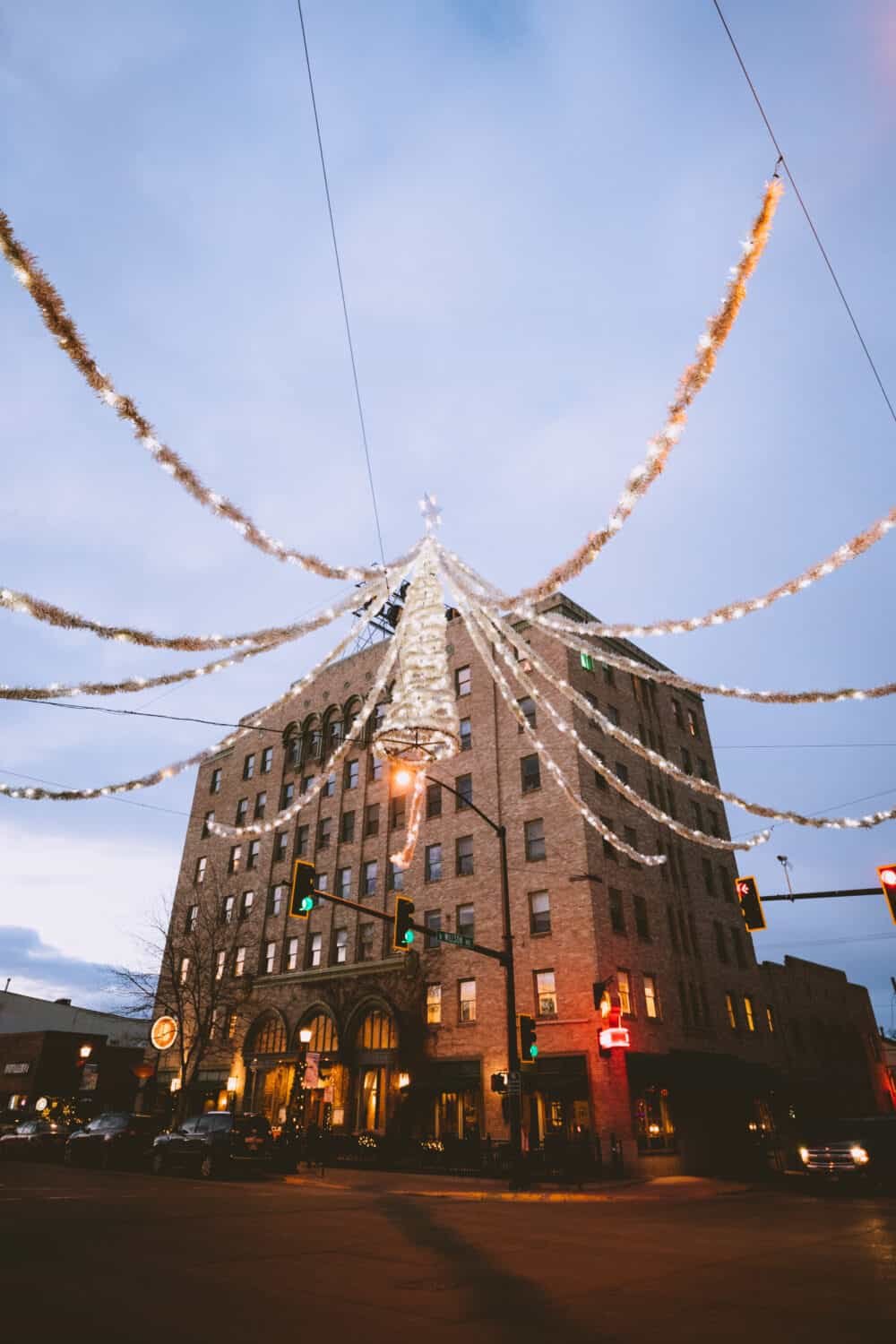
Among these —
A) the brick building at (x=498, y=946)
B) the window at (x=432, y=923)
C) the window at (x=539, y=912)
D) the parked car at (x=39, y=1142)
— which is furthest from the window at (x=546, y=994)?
the parked car at (x=39, y=1142)

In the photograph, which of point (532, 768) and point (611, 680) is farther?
point (611, 680)

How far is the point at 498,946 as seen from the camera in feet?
95.7

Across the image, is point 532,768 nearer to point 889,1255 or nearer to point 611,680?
point 611,680

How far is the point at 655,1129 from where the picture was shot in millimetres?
26609

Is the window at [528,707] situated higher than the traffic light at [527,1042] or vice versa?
the window at [528,707]

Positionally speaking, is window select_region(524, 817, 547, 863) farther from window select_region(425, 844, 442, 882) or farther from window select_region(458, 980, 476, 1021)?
window select_region(458, 980, 476, 1021)

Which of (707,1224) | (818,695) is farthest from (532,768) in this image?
(818,695)

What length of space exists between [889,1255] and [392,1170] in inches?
774

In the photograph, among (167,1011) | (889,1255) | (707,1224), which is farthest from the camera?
(167,1011)

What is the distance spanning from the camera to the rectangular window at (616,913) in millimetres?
28219

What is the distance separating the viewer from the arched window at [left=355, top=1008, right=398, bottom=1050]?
31.0m

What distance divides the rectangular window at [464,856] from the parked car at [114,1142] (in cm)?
1372

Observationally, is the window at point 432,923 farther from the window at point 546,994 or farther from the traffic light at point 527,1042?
the traffic light at point 527,1042

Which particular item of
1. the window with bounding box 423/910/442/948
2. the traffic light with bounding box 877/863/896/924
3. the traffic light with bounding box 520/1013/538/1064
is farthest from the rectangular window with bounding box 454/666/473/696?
the traffic light with bounding box 877/863/896/924
